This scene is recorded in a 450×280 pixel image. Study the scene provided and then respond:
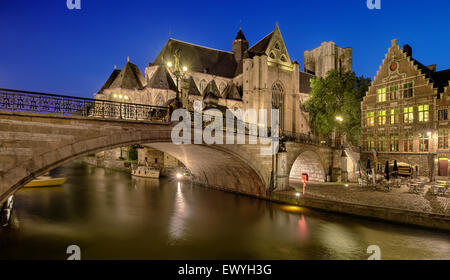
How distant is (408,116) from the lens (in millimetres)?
23109

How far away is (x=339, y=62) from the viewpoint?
51.0 meters

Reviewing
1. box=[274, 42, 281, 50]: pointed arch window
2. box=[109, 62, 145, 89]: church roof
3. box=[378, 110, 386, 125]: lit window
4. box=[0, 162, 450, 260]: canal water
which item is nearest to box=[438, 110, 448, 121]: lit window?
box=[378, 110, 386, 125]: lit window

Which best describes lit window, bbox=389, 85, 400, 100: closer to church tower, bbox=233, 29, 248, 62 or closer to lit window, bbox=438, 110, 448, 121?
lit window, bbox=438, 110, 448, 121

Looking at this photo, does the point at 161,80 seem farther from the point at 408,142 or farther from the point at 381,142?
the point at 408,142

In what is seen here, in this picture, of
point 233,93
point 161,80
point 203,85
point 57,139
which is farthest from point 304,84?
point 57,139

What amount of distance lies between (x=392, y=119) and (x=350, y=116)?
3816 mm

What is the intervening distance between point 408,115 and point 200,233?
22.5 meters

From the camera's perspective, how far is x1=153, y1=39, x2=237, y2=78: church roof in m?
37.7

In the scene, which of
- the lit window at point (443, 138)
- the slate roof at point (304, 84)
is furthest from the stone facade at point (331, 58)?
the lit window at point (443, 138)

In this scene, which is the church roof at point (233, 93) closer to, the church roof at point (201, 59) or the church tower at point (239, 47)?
the church roof at point (201, 59)

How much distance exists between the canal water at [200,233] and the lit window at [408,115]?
16045mm

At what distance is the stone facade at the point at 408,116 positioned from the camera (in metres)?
21.0
